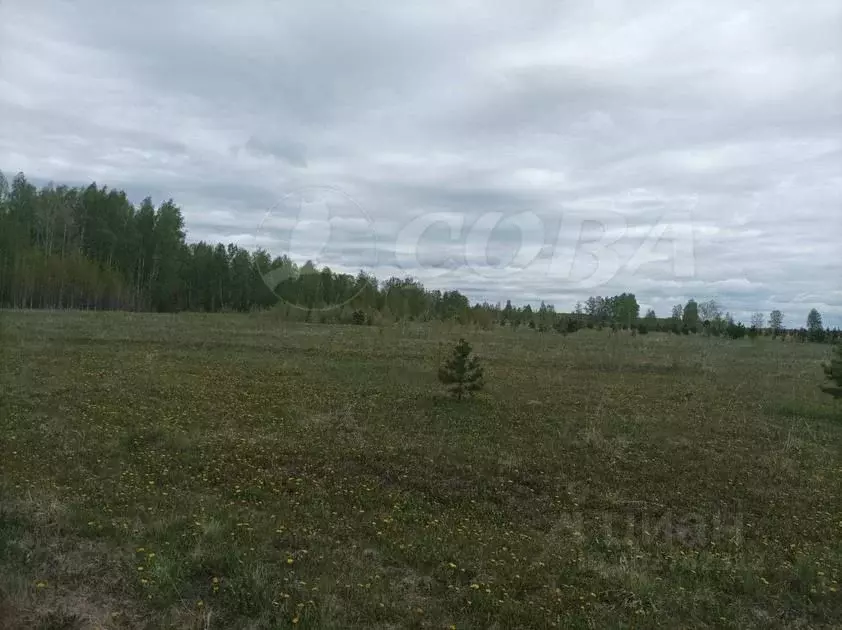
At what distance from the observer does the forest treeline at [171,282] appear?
179ft

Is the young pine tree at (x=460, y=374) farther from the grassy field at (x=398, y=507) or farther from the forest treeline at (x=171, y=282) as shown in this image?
the forest treeline at (x=171, y=282)

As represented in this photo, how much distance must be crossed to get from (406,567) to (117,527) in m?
2.85

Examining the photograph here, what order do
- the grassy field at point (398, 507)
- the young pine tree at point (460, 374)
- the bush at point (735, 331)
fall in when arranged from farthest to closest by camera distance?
1. the bush at point (735, 331)
2. the young pine tree at point (460, 374)
3. the grassy field at point (398, 507)

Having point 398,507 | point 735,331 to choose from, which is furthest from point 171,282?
point 398,507

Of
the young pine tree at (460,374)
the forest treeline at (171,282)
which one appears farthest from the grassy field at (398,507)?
the forest treeline at (171,282)

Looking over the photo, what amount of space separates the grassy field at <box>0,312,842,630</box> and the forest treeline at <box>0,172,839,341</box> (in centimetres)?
3494

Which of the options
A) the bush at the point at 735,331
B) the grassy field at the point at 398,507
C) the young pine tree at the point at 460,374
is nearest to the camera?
the grassy field at the point at 398,507

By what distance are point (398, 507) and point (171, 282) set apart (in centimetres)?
7339

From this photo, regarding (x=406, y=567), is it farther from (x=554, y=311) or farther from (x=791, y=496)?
(x=554, y=311)

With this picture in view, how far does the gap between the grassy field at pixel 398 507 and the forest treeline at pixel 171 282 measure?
34939 mm

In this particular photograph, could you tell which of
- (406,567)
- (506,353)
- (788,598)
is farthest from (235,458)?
(506,353)

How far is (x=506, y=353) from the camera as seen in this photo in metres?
28.1

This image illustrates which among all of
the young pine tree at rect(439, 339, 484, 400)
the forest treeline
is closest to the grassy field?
the young pine tree at rect(439, 339, 484, 400)

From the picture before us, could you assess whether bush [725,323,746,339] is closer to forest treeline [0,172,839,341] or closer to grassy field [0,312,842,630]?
forest treeline [0,172,839,341]
